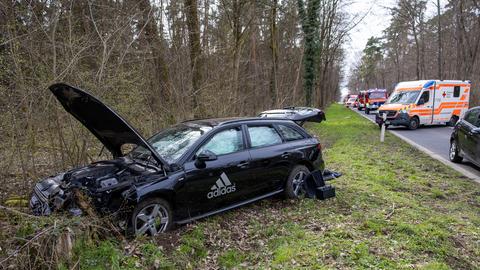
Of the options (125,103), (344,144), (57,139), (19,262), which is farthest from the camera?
(344,144)

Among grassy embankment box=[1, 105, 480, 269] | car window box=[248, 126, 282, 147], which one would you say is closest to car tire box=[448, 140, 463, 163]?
grassy embankment box=[1, 105, 480, 269]

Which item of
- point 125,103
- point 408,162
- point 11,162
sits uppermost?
point 125,103

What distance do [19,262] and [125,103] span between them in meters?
5.48

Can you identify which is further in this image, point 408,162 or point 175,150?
point 408,162

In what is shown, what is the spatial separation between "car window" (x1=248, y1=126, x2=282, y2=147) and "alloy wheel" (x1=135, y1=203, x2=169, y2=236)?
1964mm

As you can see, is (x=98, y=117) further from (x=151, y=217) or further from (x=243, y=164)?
(x=243, y=164)

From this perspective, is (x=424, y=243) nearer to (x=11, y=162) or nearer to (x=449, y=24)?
(x=11, y=162)

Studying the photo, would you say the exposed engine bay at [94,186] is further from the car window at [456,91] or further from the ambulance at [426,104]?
the car window at [456,91]

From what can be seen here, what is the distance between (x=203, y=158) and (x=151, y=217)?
106cm

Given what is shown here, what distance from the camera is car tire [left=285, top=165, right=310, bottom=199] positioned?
6320 millimetres

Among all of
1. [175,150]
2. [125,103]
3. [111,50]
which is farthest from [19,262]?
[125,103]

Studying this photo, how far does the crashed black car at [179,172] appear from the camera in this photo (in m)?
4.40

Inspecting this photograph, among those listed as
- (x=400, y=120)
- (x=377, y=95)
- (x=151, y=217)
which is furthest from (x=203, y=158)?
(x=377, y=95)

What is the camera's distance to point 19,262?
338 cm
